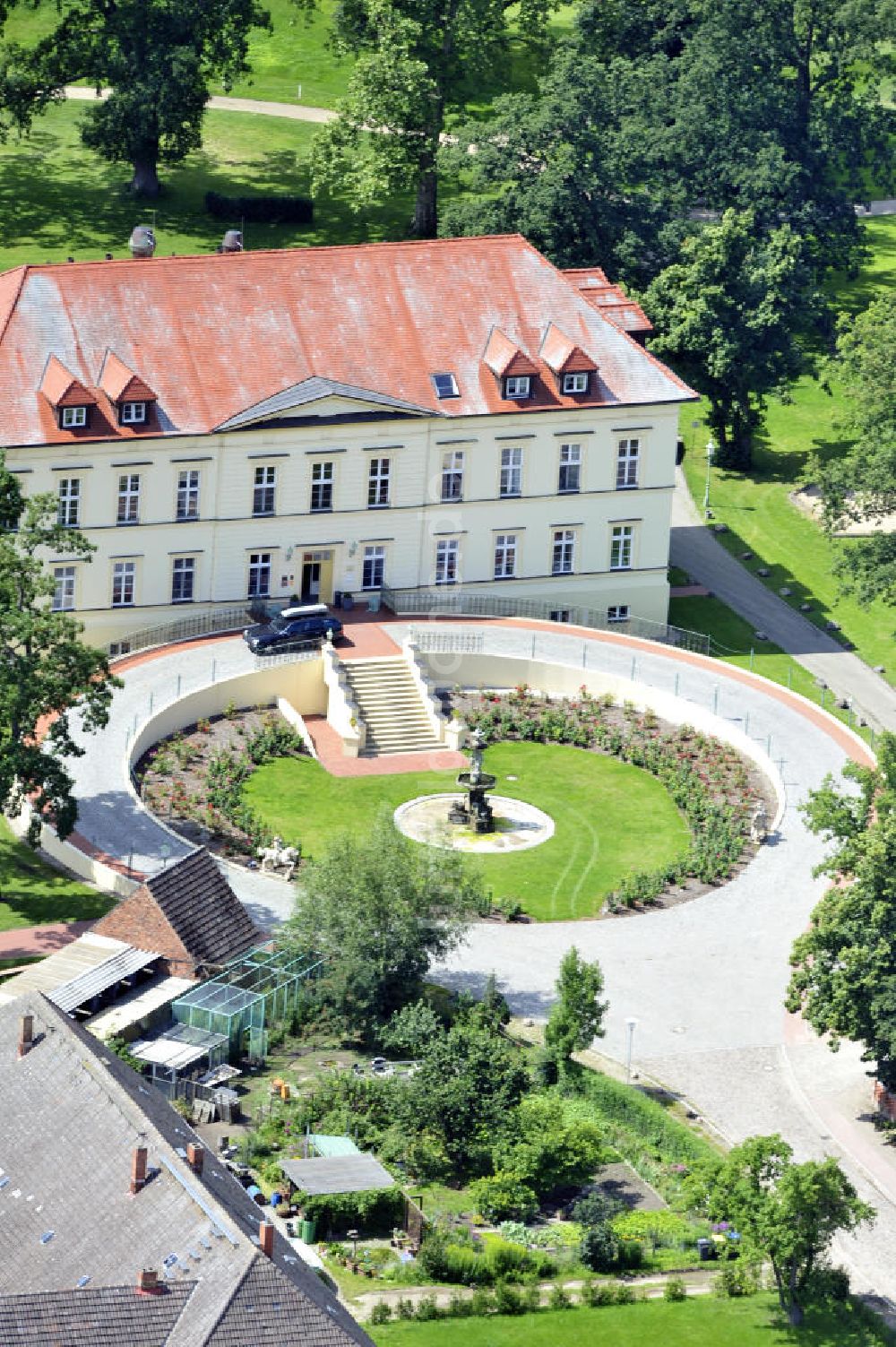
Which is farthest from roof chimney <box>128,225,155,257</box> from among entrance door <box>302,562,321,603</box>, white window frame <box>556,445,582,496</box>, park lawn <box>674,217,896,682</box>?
park lawn <box>674,217,896,682</box>

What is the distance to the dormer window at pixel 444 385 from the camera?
127375mm

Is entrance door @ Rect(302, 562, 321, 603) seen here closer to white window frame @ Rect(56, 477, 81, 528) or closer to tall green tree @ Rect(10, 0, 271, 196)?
white window frame @ Rect(56, 477, 81, 528)

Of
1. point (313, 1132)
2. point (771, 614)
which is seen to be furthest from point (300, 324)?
point (313, 1132)

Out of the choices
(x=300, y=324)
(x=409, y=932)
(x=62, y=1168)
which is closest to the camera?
(x=62, y=1168)

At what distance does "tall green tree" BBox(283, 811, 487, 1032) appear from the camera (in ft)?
320

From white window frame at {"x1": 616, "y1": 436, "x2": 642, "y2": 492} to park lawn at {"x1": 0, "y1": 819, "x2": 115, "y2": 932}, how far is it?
113ft

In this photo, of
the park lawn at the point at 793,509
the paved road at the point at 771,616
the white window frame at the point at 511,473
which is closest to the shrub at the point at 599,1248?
the paved road at the point at 771,616

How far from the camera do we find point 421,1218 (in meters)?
87.1

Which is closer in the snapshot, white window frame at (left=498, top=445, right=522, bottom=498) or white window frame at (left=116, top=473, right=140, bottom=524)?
white window frame at (left=116, top=473, right=140, bottom=524)

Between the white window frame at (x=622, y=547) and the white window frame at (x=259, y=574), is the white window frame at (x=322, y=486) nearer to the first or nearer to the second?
the white window frame at (x=259, y=574)

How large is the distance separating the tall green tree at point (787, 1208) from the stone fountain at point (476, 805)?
2831 centimetres

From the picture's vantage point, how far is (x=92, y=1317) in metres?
67.8

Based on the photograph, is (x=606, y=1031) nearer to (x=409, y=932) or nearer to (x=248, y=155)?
(x=409, y=932)

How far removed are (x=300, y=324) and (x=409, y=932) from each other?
3700 centimetres
